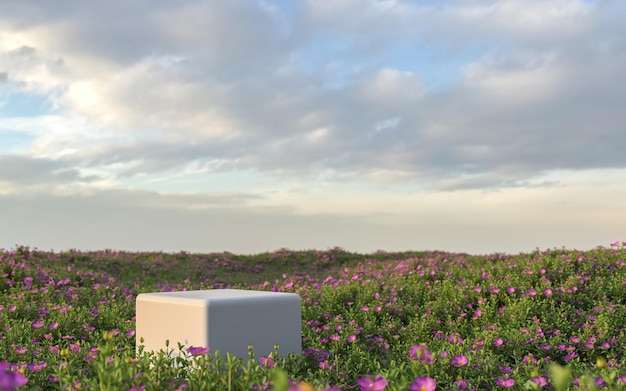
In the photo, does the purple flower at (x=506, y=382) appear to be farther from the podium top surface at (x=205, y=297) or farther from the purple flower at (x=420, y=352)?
the podium top surface at (x=205, y=297)

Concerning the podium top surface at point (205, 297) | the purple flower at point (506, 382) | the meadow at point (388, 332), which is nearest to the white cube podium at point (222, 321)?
the podium top surface at point (205, 297)

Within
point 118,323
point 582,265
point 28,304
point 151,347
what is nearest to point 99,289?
point 28,304

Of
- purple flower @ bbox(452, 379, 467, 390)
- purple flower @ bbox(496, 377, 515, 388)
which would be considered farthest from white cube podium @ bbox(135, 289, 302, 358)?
purple flower @ bbox(496, 377, 515, 388)

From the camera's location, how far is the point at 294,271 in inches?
722

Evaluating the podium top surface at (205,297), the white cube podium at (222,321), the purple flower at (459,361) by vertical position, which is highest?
the podium top surface at (205,297)

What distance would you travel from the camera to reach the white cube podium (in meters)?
5.30

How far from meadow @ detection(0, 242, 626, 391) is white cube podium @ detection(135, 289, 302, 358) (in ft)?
0.60

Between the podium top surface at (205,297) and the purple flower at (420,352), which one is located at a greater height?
the podium top surface at (205,297)

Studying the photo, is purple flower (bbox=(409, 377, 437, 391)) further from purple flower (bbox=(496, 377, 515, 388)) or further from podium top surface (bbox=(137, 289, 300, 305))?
podium top surface (bbox=(137, 289, 300, 305))

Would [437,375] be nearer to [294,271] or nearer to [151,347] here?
[151,347]

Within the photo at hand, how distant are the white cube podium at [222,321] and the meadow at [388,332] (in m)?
0.18

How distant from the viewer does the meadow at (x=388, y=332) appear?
432 centimetres

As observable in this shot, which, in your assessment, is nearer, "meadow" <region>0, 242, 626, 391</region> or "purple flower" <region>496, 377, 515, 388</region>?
"meadow" <region>0, 242, 626, 391</region>

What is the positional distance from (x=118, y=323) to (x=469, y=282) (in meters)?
5.31
